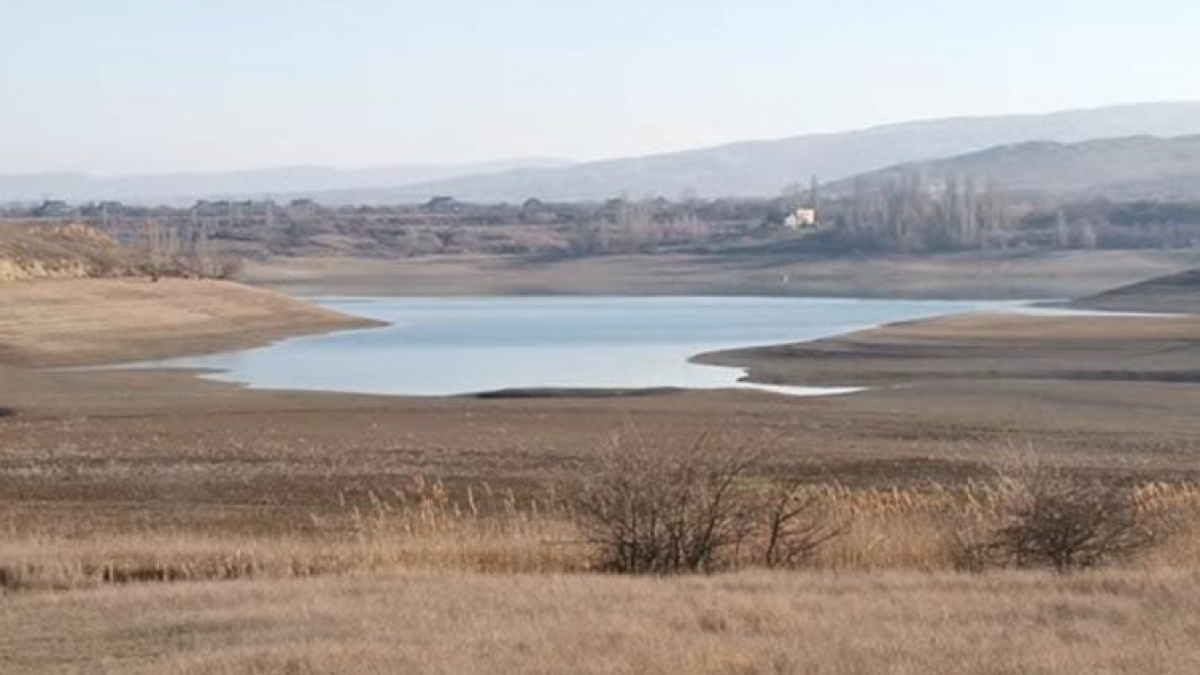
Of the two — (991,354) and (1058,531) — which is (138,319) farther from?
(1058,531)

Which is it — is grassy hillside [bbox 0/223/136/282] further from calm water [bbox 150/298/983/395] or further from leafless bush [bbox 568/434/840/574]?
leafless bush [bbox 568/434/840/574]

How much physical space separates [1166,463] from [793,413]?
11.1 meters

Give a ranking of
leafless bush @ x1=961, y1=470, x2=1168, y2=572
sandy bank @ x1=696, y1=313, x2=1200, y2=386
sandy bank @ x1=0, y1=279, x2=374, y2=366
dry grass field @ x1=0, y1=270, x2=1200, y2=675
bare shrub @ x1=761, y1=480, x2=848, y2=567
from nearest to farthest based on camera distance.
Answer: dry grass field @ x1=0, y1=270, x2=1200, y2=675
leafless bush @ x1=961, y1=470, x2=1168, y2=572
bare shrub @ x1=761, y1=480, x2=848, y2=567
sandy bank @ x1=696, y1=313, x2=1200, y2=386
sandy bank @ x1=0, y1=279, x2=374, y2=366

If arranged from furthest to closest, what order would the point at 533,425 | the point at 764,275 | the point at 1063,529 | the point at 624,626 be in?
the point at 764,275 → the point at 533,425 → the point at 1063,529 → the point at 624,626

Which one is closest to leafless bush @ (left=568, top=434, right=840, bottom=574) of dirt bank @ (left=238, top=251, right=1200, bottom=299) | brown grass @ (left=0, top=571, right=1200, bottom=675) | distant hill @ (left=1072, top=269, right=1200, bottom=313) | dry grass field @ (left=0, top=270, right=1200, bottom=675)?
dry grass field @ (left=0, top=270, right=1200, bottom=675)

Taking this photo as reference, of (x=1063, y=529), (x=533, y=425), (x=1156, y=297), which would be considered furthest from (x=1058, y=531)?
(x=1156, y=297)

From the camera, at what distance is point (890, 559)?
1585 cm

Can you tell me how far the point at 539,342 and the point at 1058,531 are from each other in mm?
53779

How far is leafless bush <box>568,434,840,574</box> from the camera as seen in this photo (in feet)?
50.1

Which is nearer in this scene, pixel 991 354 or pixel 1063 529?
pixel 1063 529

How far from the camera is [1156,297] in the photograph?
84562mm

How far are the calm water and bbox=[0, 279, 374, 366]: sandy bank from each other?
9.09 ft

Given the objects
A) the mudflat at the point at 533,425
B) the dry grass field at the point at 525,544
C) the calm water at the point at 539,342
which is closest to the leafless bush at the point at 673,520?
the dry grass field at the point at 525,544

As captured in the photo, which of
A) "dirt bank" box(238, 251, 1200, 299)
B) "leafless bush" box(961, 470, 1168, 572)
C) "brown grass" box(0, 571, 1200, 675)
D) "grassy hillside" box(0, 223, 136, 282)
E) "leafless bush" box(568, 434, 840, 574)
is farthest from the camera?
"dirt bank" box(238, 251, 1200, 299)
